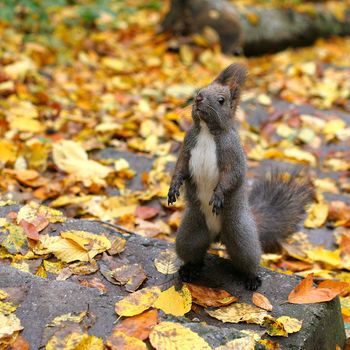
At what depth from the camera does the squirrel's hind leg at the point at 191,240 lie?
3.37 metres

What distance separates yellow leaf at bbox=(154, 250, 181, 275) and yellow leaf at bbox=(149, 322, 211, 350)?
2.40 ft

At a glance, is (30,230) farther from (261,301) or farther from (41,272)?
(261,301)

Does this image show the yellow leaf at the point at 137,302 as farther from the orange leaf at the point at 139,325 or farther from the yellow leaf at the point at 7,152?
the yellow leaf at the point at 7,152

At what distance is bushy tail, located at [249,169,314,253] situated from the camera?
382 centimetres

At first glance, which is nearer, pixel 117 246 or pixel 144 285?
pixel 144 285

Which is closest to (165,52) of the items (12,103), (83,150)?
(12,103)

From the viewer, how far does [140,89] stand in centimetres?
723

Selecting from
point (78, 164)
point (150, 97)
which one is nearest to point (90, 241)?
point (78, 164)

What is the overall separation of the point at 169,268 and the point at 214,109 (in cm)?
97

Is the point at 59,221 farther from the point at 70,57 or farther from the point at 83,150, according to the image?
the point at 70,57

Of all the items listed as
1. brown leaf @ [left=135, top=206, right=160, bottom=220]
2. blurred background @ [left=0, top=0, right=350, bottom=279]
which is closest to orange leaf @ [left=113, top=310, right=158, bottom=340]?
blurred background @ [left=0, top=0, right=350, bottom=279]

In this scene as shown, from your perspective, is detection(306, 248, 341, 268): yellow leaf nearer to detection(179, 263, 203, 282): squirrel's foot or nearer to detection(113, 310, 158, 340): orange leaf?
detection(179, 263, 203, 282): squirrel's foot

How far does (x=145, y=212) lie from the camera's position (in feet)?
15.3

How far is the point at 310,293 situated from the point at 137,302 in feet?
3.09
